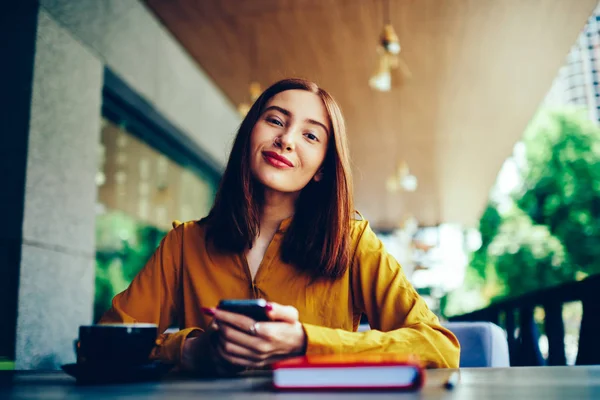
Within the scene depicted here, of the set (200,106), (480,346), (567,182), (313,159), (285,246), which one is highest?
(567,182)

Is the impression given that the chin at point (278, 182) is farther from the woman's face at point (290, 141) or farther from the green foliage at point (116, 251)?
the green foliage at point (116, 251)

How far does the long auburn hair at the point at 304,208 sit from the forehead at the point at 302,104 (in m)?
0.02

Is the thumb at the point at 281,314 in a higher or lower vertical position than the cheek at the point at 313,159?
lower

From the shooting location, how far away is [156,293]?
131cm

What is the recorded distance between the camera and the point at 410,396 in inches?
23.9

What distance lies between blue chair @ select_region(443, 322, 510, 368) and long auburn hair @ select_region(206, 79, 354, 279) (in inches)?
24.5


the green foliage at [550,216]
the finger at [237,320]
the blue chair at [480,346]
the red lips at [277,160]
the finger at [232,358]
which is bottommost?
the blue chair at [480,346]

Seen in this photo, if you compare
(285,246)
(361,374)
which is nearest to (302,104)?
(285,246)

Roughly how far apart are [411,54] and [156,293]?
447cm

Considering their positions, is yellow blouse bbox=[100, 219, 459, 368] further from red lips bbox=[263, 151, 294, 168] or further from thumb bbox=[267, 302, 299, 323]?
thumb bbox=[267, 302, 299, 323]

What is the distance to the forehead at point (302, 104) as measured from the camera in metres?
1.35

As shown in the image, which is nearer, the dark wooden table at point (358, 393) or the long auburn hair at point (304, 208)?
the dark wooden table at point (358, 393)

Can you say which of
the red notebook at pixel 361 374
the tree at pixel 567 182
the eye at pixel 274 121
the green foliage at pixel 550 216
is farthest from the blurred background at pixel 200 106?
the tree at pixel 567 182

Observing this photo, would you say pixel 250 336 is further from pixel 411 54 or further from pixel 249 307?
pixel 411 54
